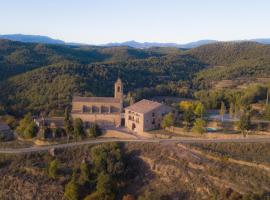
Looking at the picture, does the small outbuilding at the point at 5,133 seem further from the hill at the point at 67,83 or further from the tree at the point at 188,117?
the tree at the point at 188,117

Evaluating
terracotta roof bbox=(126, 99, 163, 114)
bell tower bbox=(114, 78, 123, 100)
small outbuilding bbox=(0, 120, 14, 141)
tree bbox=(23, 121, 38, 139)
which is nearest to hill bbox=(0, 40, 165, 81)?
small outbuilding bbox=(0, 120, 14, 141)

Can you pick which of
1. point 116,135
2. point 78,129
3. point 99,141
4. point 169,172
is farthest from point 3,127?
point 169,172

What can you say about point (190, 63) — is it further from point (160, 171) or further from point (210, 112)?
point (160, 171)

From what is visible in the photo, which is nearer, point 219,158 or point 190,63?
point 219,158

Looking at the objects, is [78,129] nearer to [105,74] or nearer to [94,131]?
[94,131]

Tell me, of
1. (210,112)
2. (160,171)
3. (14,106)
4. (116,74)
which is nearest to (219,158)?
(160,171)

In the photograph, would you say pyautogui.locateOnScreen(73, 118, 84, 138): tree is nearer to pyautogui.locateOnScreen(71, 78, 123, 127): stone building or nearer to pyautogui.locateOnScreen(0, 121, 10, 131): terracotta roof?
pyautogui.locateOnScreen(71, 78, 123, 127): stone building

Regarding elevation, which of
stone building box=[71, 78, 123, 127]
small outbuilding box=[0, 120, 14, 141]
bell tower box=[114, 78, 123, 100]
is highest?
bell tower box=[114, 78, 123, 100]
